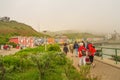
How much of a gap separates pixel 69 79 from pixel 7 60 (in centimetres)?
520

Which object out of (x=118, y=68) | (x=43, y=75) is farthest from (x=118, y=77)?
(x=43, y=75)

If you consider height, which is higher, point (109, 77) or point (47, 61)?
point (47, 61)

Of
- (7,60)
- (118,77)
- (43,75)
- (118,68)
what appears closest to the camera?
(43,75)

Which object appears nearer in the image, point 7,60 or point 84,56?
point 7,60

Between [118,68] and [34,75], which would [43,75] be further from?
[118,68]

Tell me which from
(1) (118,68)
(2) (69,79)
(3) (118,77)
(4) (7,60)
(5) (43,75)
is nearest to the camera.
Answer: (2) (69,79)

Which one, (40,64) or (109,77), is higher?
(40,64)

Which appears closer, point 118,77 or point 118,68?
point 118,77

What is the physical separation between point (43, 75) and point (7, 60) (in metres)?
3.83

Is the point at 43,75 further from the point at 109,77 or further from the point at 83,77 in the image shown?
the point at 109,77

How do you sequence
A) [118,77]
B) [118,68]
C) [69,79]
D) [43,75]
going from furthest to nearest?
[118,68] < [118,77] < [43,75] < [69,79]

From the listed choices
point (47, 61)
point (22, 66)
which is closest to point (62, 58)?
point (22, 66)

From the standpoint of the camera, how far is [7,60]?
40.4 feet

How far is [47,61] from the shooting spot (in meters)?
9.46
